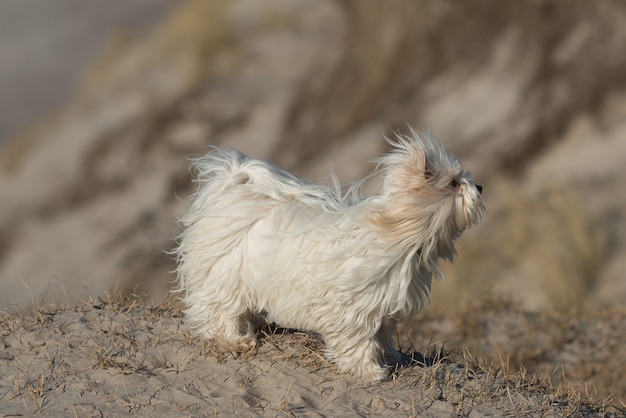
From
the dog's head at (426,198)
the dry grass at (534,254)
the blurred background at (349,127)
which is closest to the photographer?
the dog's head at (426,198)

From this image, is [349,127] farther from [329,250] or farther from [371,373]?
[329,250]

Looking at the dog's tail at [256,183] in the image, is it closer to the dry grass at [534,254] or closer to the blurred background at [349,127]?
the blurred background at [349,127]

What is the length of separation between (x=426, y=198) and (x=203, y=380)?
5.28 ft

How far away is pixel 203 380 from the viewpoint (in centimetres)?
532

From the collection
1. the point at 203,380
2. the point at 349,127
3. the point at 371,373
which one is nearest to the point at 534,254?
the point at 349,127

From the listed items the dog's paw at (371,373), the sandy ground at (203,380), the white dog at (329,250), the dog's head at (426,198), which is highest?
the dog's head at (426,198)

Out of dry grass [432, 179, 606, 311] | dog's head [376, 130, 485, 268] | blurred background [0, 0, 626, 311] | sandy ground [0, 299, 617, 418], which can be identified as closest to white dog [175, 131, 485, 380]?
dog's head [376, 130, 485, 268]

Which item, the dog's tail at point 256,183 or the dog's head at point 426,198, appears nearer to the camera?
the dog's head at point 426,198

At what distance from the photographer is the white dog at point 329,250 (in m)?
5.05

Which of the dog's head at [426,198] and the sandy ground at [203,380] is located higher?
the dog's head at [426,198]

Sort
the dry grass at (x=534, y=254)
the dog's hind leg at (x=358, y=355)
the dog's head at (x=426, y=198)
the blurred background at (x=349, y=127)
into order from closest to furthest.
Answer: the dog's head at (x=426, y=198), the dog's hind leg at (x=358, y=355), the dry grass at (x=534, y=254), the blurred background at (x=349, y=127)

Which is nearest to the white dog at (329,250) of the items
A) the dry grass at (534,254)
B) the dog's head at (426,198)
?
the dog's head at (426,198)

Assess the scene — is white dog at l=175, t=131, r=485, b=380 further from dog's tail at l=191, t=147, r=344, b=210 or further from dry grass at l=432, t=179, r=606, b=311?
dry grass at l=432, t=179, r=606, b=311

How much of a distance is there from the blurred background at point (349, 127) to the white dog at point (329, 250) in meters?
4.20
